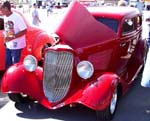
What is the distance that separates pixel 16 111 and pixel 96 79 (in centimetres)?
157

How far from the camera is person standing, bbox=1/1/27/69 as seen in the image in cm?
699

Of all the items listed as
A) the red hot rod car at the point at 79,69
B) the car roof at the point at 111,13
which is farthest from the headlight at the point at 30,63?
the car roof at the point at 111,13

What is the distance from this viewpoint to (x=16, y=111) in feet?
20.7

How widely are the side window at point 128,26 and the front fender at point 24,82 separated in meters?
2.06

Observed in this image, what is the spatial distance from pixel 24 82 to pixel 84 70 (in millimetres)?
1097

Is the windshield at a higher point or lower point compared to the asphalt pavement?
higher

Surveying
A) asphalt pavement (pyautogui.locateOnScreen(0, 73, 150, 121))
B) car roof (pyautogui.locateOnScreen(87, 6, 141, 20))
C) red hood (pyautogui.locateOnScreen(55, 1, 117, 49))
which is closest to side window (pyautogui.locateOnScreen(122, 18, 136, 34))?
car roof (pyautogui.locateOnScreen(87, 6, 141, 20))

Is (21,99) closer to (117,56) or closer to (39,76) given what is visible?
(39,76)

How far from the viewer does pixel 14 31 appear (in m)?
7.04

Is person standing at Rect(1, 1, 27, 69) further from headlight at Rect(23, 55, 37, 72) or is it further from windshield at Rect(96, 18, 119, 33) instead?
windshield at Rect(96, 18, 119, 33)

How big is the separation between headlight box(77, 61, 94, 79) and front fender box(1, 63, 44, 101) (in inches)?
30.0

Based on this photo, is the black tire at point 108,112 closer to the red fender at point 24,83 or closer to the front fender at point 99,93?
the front fender at point 99,93

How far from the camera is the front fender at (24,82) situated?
6043 mm

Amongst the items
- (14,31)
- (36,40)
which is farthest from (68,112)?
(36,40)
